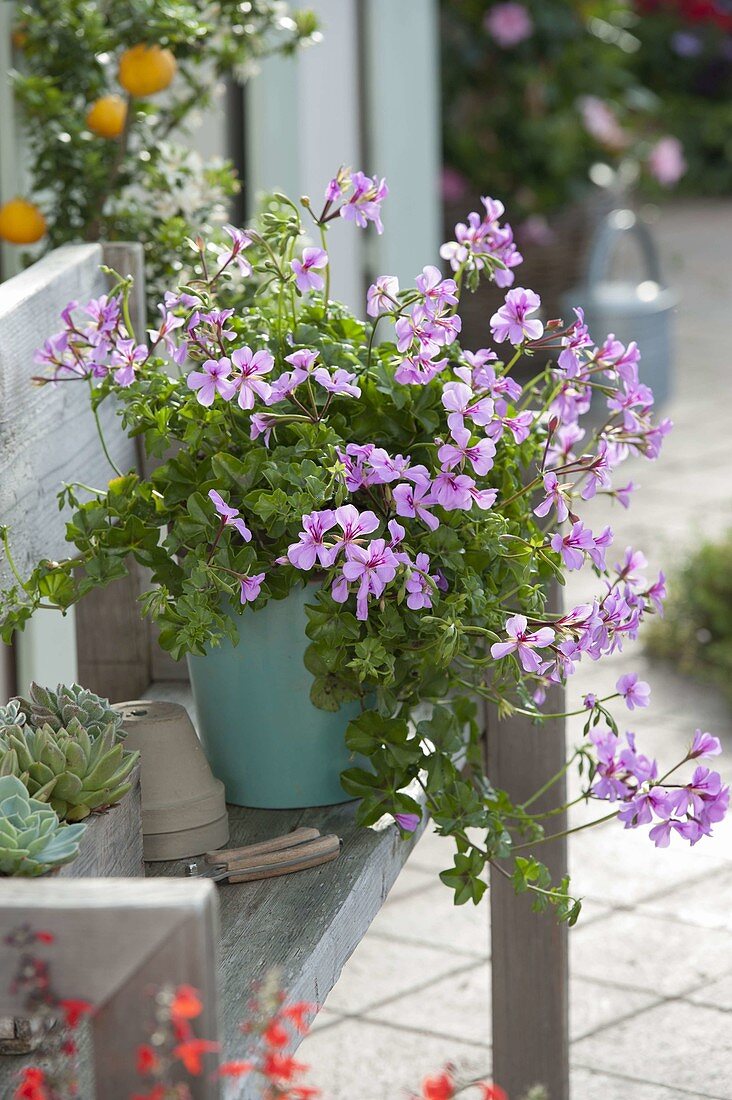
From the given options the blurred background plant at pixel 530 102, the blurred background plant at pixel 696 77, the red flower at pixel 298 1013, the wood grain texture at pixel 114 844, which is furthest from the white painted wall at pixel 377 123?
the blurred background plant at pixel 696 77

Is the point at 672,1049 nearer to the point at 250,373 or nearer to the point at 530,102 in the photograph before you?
the point at 250,373

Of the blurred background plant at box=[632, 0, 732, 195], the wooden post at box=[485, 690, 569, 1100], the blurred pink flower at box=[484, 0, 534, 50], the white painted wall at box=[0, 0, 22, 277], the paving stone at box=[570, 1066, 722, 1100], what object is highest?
the white painted wall at box=[0, 0, 22, 277]

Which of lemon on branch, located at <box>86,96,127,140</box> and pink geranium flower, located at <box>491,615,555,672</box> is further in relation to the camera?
lemon on branch, located at <box>86,96,127,140</box>

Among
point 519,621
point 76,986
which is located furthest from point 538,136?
point 76,986

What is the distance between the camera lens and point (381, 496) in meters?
1.24

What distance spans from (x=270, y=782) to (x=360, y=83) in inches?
118

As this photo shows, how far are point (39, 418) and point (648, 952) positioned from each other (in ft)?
4.84

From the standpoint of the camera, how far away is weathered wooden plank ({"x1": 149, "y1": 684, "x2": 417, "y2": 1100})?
1.11 meters

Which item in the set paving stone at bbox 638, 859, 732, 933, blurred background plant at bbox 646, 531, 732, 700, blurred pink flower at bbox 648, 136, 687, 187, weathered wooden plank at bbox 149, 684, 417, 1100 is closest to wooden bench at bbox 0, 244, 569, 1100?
weathered wooden plank at bbox 149, 684, 417, 1100

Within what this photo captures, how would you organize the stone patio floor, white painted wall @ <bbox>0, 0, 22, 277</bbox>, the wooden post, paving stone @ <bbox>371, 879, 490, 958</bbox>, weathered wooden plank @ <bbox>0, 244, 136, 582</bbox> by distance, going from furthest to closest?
paving stone @ <bbox>371, 879, 490, 958</bbox>
the stone patio floor
white painted wall @ <bbox>0, 0, 22, 277</bbox>
the wooden post
weathered wooden plank @ <bbox>0, 244, 136, 582</bbox>

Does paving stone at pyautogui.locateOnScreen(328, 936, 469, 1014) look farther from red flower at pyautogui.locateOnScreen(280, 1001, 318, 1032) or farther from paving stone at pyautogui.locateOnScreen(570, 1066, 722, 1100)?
red flower at pyautogui.locateOnScreen(280, 1001, 318, 1032)

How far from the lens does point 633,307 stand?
17.4ft

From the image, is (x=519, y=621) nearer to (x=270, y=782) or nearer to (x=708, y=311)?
(x=270, y=782)

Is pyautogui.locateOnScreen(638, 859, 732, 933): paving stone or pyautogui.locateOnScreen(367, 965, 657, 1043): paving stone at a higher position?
pyautogui.locateOnScreen(367, 965, 657, 1043): paving stone
